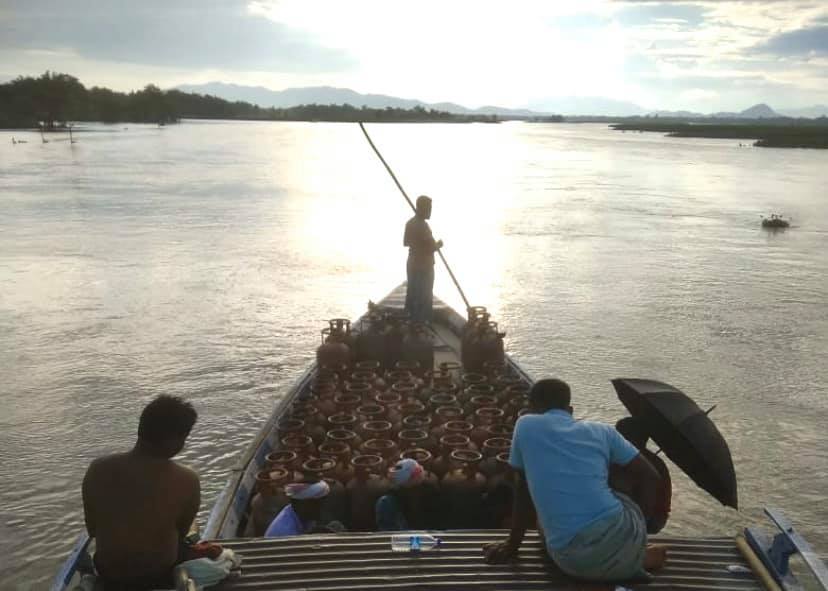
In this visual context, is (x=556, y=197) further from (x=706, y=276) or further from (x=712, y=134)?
(x=712, y=134)

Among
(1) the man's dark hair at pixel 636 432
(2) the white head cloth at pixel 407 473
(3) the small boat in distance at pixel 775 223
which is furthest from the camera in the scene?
(3) the small boat in distance at pixel 775 223

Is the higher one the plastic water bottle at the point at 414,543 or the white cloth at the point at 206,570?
the white cloth at the point at 206,570

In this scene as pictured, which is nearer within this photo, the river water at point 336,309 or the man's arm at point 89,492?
the man's arm at point 89,492

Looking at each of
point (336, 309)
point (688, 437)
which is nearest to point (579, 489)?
point (688, 437)

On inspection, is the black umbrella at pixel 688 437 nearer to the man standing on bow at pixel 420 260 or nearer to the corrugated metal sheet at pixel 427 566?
the corrugated metal sheet at pixel 427 566

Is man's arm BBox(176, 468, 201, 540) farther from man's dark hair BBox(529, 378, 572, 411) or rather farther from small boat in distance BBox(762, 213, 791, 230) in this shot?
small boat in distance BBox(762, 213, 791, 230)

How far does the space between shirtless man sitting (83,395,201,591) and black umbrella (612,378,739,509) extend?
3.38 meters

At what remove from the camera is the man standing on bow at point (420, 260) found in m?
11.2

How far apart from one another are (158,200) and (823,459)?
36113 mm

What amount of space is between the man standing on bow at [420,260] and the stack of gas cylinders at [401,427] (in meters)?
1.01

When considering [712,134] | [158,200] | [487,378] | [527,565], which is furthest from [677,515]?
[712,134]

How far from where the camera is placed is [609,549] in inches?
167

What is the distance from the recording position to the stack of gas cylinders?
609cm

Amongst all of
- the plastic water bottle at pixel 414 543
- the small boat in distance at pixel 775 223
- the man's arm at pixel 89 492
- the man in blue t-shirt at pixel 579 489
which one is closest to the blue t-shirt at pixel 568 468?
A: the man in blue t-shirt at pixel 579 489
